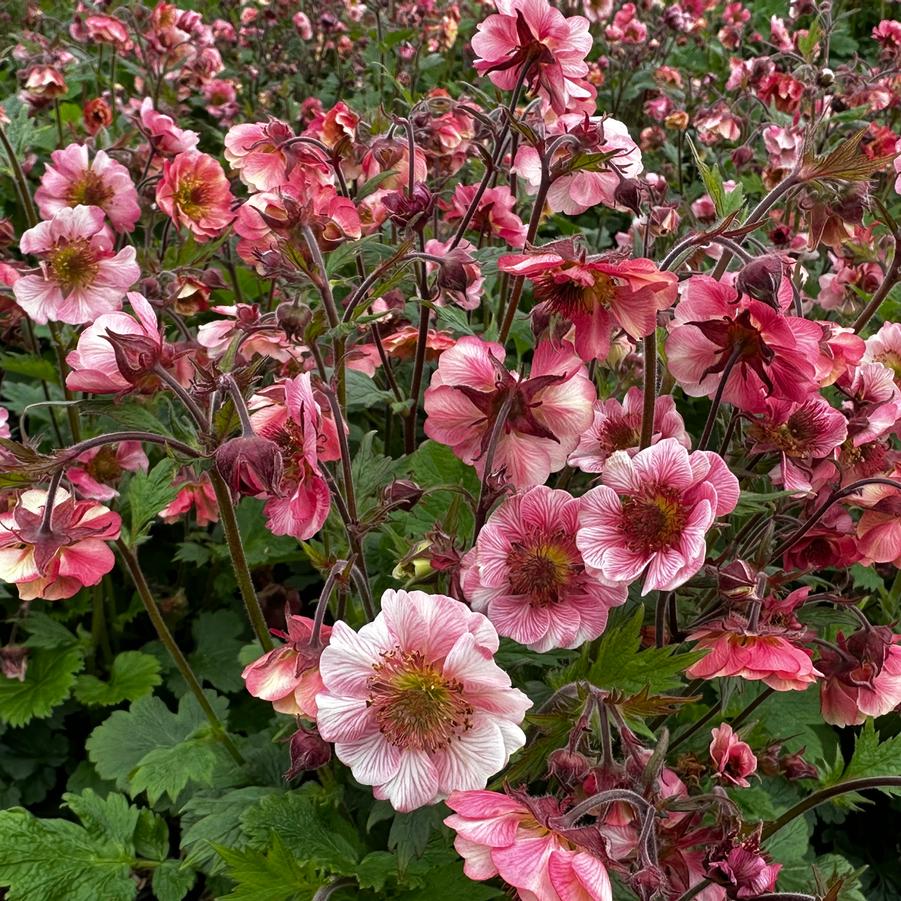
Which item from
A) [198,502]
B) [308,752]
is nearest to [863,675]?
[308,752]

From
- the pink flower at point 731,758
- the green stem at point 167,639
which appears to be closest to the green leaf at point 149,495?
the green stem at point 167,639

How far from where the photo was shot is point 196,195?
231cm

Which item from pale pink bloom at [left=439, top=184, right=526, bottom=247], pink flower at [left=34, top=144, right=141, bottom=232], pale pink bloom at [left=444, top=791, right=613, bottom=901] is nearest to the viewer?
pale pink bloom at [left=444, top=791, right=613, bottom=901]

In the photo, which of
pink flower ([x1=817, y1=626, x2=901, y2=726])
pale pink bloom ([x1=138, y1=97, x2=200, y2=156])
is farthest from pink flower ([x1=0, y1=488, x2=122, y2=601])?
pale pink bloom ([x1=138, y1=97, x2=200, y2=156])

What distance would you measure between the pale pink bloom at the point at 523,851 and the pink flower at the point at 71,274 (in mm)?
1355

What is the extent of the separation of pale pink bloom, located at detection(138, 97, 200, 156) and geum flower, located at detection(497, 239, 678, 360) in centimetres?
159

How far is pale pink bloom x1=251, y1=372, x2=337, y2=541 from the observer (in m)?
1.25

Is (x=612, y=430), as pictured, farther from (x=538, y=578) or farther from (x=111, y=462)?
(x=111, y=462)

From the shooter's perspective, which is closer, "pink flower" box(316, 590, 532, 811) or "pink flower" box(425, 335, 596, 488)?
"pink flower" box(316, 590, 532, 811)

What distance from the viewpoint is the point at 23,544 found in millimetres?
1461

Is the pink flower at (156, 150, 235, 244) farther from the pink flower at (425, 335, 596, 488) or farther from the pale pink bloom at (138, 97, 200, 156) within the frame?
the pink flower at (425, 335, 596, 488)

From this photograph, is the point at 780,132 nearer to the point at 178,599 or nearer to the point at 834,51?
the point at 178,599

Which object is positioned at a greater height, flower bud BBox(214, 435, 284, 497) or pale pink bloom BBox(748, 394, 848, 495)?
flower bud BBox(214, 435, 284, 497)

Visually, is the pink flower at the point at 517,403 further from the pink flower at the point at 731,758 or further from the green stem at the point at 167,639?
the green stem at the point at 167,639
